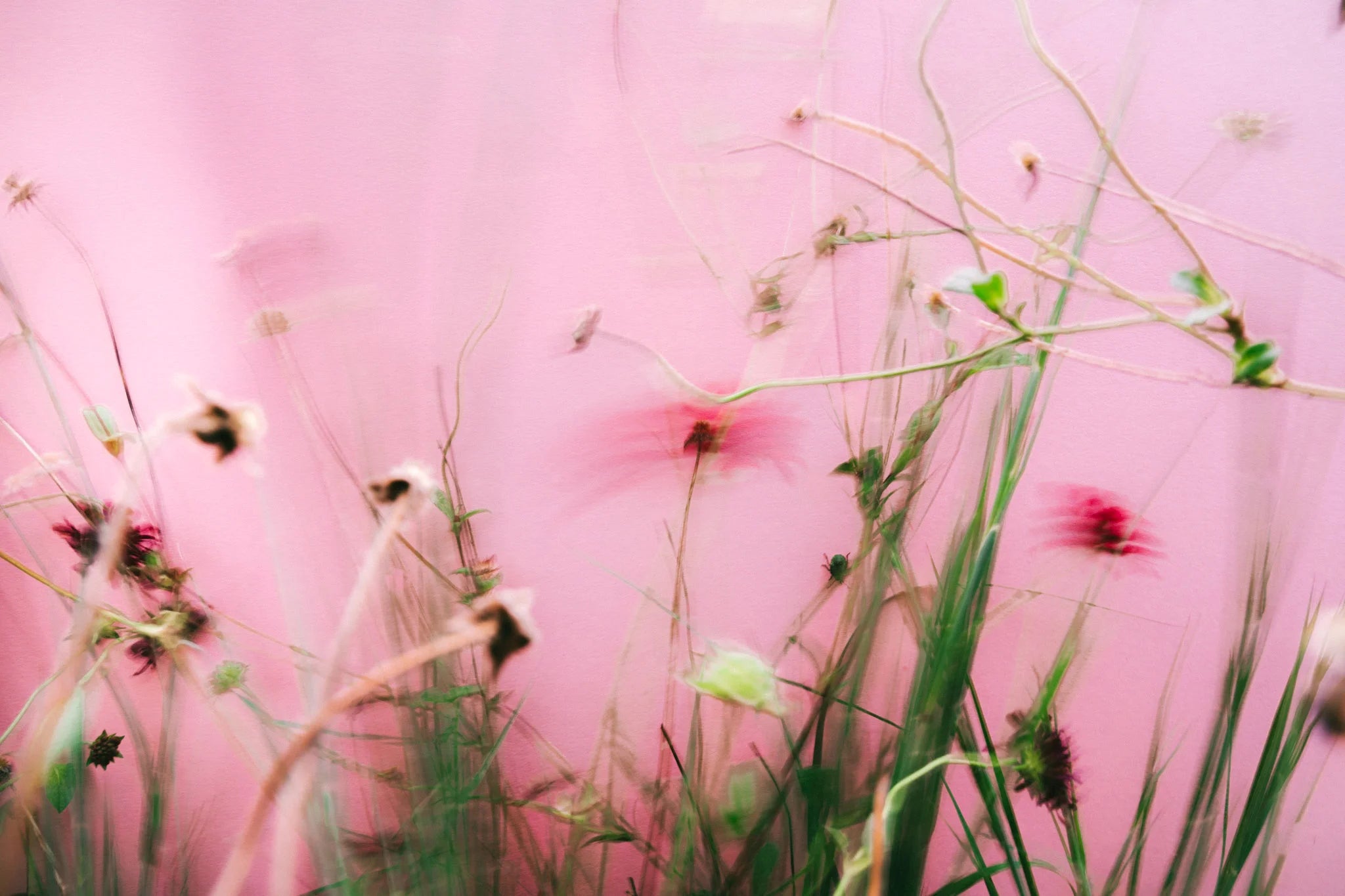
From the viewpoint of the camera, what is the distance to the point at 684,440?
446mm

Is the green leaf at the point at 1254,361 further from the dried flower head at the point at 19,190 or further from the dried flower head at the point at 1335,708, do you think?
the dried flower head at the point at 19,190

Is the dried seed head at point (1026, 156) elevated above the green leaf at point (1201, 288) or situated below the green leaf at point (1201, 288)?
above

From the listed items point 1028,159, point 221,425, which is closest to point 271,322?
point 221,425

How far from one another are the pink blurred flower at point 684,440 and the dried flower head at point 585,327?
49 mm

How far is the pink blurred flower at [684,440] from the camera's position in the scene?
1.42 feet

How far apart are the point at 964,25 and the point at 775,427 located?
26 cm

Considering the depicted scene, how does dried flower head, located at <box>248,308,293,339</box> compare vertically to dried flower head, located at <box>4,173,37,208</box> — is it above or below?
below

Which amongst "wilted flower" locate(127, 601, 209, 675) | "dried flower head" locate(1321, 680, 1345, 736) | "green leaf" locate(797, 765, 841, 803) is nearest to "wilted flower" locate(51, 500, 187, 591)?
"wilted flower" locate(127, 601, 209, 675)

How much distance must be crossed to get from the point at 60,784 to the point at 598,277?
1.33 feet

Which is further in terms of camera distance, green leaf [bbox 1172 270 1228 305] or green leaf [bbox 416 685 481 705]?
green leaf [bbox 416 685 481 705]

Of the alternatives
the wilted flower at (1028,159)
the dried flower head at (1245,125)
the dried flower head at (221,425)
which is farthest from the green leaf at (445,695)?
the dried flower head at (1245,125)

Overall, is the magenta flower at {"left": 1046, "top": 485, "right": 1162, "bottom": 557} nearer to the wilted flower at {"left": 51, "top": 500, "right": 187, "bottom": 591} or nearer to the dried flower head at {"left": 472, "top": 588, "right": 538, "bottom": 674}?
the dried flower head at {"left": 472, "top": 588, "right": 538, "bottom": 674}

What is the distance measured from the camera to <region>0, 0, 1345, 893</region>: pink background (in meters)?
0.42

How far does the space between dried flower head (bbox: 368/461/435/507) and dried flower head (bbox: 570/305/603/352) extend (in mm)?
111
